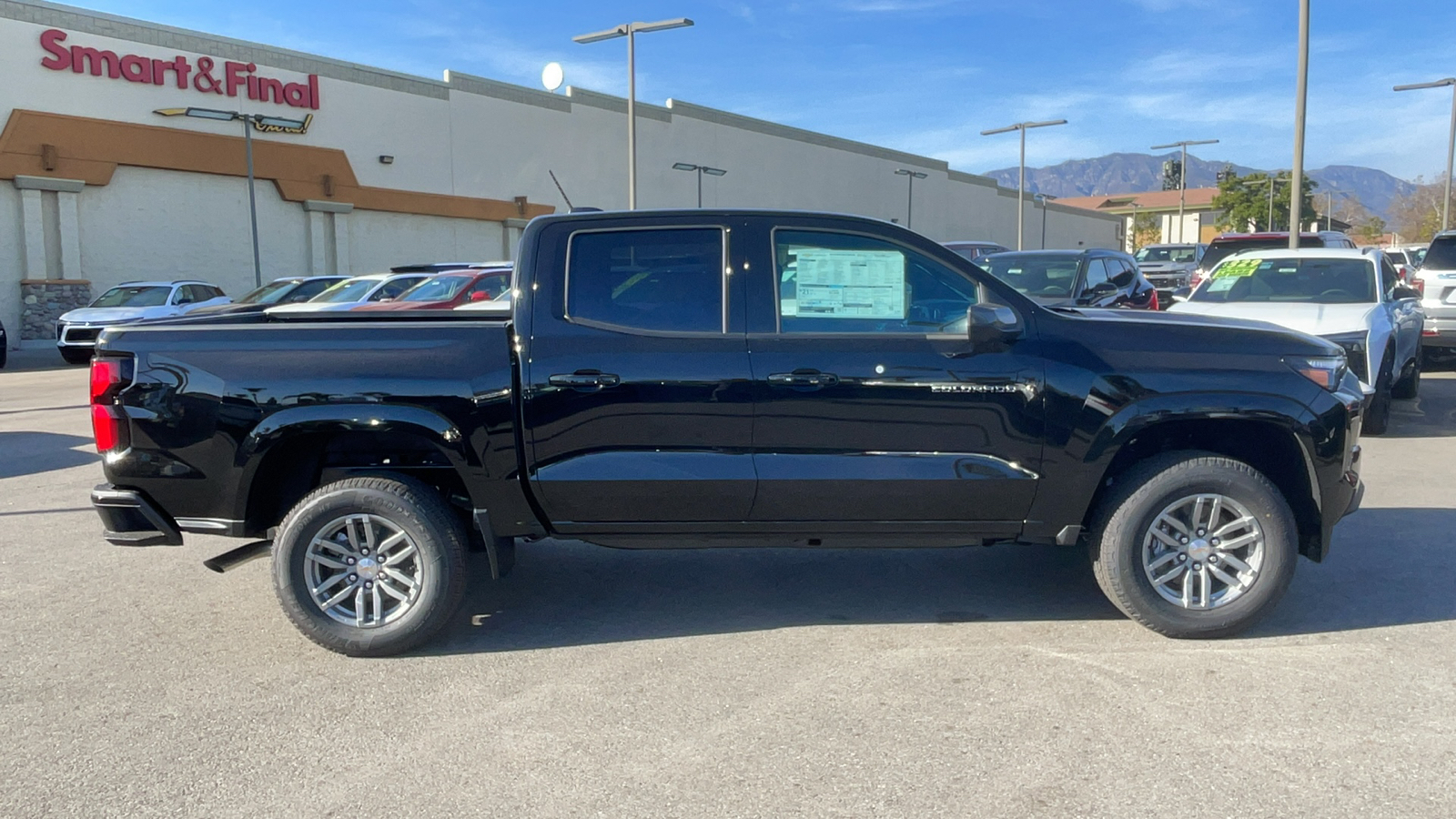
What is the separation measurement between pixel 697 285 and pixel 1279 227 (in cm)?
7584

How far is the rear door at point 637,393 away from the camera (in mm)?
4477

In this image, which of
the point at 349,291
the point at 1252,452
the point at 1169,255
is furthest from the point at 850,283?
the point at 1169,255

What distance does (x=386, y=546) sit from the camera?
456 centimetres

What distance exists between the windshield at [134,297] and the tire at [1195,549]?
21014mm

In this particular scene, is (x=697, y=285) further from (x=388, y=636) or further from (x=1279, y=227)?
(x=1279, y=227)

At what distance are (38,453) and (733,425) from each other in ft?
27.0

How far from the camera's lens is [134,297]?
21562 millimetres

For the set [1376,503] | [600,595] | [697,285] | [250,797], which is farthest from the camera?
[1376,503]

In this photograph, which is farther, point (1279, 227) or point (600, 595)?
point (1279, 227)

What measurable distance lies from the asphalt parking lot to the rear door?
0.66 meters

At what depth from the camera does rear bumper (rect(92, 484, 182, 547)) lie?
4.52m

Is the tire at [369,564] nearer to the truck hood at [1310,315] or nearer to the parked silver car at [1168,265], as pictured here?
the truck hood at [1310,315]

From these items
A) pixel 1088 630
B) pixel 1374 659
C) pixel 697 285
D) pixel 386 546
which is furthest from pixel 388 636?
pixel 1374 659

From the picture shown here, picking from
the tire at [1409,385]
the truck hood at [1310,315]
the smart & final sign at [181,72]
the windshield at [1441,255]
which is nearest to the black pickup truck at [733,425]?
the truck hood at [1310,315]
